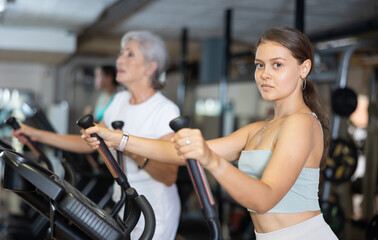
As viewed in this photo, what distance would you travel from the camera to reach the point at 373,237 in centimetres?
247

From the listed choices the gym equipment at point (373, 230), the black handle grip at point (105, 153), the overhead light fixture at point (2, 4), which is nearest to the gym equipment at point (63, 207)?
the black handle grip at point (105, 153)

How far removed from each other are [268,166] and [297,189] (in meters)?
0.20

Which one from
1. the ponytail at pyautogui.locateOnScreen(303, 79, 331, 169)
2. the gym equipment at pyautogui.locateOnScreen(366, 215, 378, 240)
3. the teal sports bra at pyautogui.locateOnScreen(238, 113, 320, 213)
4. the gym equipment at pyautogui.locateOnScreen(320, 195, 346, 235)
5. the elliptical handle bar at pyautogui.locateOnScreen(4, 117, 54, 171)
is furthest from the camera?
the gym equipment at pyautogui.locateOnScreen(320, 195, 346, 235)

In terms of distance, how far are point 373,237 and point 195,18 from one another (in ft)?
12.6

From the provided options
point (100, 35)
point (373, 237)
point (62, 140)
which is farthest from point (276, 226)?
point (100, 35)

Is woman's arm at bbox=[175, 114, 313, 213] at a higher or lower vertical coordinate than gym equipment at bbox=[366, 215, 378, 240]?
higher

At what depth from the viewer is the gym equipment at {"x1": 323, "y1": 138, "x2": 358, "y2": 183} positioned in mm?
3723

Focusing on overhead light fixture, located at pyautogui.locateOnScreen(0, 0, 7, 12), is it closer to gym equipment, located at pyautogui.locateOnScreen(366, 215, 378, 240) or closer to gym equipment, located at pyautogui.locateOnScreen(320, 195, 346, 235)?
gym equipment, located at pyautogui.locateOnScreen(320, 195, 346, 235)

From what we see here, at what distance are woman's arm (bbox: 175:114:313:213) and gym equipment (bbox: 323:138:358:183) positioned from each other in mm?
2422

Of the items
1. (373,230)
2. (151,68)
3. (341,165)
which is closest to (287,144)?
(151,68)

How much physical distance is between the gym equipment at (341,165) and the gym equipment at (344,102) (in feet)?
1.05

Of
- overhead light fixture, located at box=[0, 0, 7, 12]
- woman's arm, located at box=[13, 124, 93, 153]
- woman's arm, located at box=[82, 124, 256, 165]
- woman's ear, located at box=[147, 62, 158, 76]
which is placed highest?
overhead light fixture, located at box=[0, 0, 7, 12]

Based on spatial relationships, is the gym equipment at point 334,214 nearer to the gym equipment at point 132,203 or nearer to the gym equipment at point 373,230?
the gym equipment at point 373,230

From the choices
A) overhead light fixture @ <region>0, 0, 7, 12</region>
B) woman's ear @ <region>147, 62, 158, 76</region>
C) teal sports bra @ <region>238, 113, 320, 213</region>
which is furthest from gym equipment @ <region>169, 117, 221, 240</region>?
overhead light fixture @ <region>0, 0, 7, 12</region>
